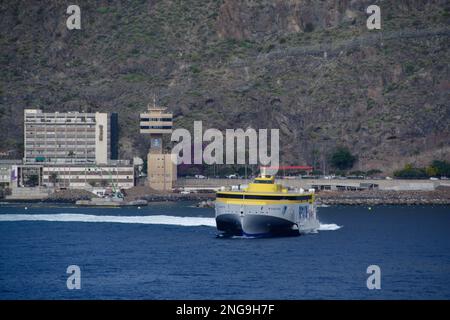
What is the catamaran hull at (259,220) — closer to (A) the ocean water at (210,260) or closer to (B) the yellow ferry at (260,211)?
(B) the yellow ferry at (260,211)

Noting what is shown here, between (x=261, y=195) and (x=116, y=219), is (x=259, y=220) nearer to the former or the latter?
(x=261, y=195)

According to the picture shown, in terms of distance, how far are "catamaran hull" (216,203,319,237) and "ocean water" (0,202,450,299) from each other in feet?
5.91

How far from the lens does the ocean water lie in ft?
335

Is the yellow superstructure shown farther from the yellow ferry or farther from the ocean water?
the ocean water

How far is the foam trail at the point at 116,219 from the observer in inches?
6526

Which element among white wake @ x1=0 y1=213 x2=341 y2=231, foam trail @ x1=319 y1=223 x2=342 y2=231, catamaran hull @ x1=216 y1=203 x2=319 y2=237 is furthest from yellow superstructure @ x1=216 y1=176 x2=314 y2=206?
white wake @ x1=0 y1=213 x2=341 y2=231

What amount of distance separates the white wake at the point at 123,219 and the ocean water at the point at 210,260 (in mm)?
339

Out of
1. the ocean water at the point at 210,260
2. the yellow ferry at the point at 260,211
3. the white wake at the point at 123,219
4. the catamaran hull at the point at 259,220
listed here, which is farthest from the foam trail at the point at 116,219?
the yellow ferry at the point at 260,211

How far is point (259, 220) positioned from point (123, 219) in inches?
1519

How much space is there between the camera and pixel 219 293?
100562 mm

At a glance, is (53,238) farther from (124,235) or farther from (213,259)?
(213,259)

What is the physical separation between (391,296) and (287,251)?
28.6 m

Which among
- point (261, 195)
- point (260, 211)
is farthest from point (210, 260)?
point (261, 195)
